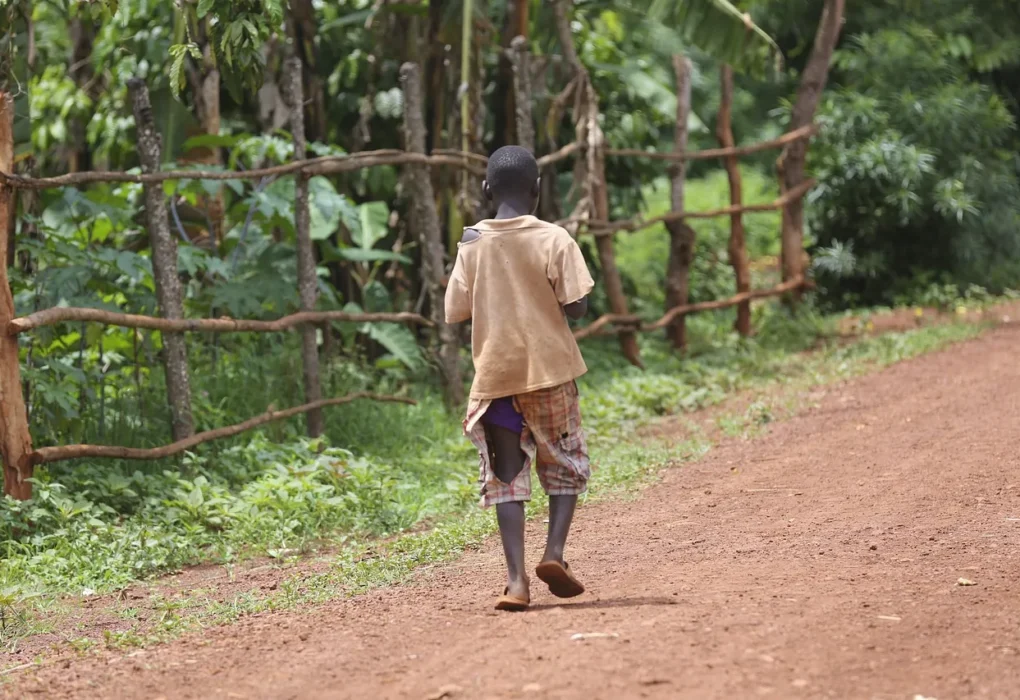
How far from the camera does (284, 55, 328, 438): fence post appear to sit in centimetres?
650

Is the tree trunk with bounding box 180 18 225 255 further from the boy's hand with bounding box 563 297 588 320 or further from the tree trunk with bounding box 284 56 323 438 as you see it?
the boy's hand with bounding box 563 297 588 320

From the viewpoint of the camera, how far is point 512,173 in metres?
3.91

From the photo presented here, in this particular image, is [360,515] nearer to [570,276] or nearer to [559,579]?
[559,579]

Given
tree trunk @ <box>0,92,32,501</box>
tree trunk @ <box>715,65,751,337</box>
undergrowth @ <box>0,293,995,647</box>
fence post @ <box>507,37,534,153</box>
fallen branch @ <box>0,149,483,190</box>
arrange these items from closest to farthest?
undergrowth @ <box>0,293,995,647</box> → tree trunk @ <box>0,92,32,501</box> → fallen branch @ <box>0,149,483,190</box> → fence post @ <box>507,37,534,153</box> → tree trunk @ <box>715,65,751,337</box>

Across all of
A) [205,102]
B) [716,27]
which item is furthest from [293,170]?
[716,27]

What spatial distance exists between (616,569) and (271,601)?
3.81 feet

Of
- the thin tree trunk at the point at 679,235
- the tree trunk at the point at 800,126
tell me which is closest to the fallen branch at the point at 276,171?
the thin tree trunk at the point at 679,235

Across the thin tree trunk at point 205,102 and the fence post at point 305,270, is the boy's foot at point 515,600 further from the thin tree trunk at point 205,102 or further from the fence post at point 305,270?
the thin tree trunk at point 205,102

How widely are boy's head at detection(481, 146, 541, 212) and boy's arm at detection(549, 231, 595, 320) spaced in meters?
0.19

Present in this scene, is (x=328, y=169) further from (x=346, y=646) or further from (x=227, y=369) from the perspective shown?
(x=346, y=646)

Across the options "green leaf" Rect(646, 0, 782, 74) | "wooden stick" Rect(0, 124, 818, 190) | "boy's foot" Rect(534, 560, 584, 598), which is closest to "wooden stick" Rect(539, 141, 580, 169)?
"wooden stick" Rect(0, 124, 818, 190)

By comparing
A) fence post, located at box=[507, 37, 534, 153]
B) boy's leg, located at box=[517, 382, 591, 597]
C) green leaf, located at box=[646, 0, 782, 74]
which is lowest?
boy's leg, located at box=[517, 382, 591, 597]

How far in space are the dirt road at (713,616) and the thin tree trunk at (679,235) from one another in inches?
167

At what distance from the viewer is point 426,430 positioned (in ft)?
23.4
